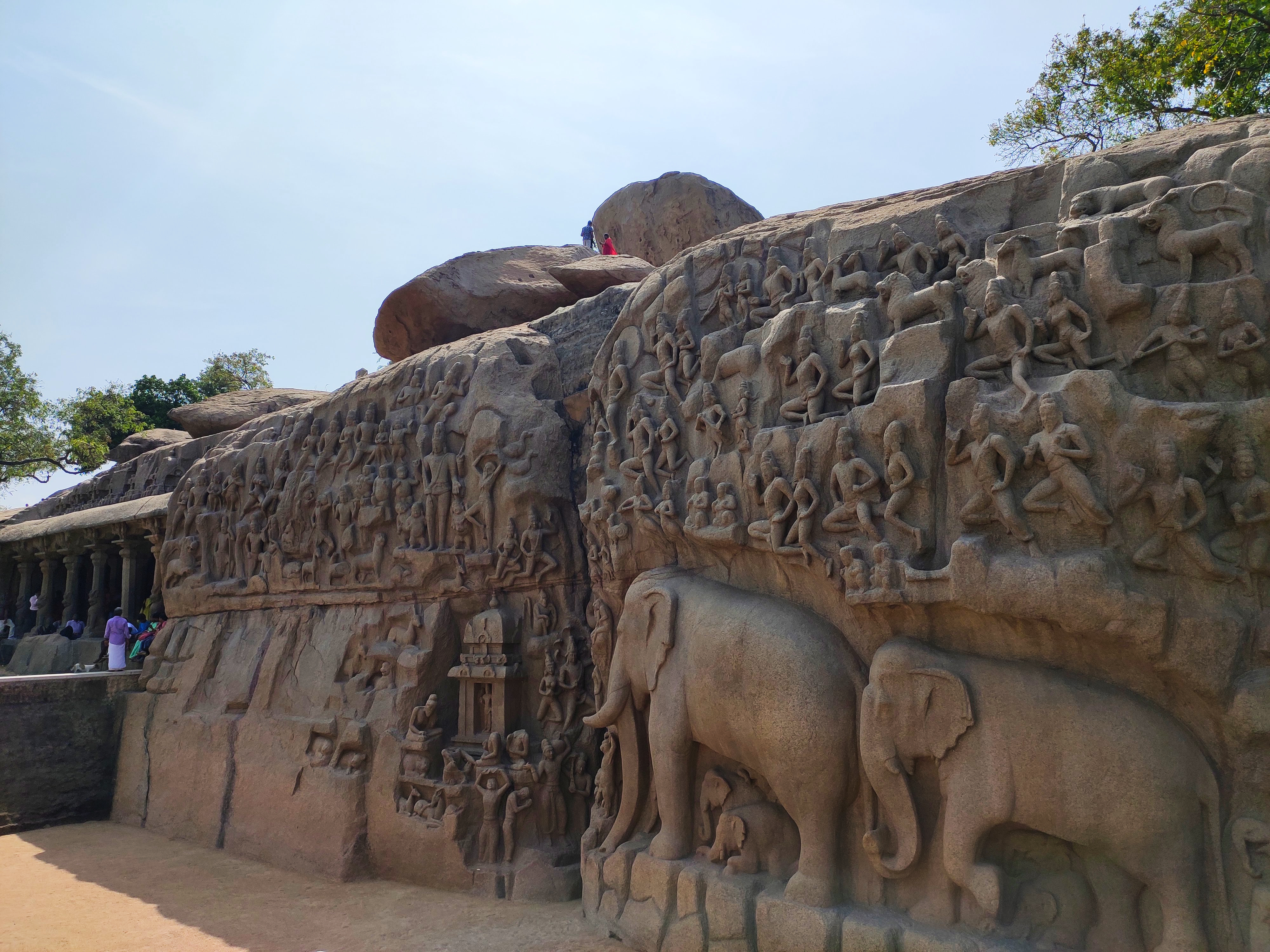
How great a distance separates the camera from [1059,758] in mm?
4422

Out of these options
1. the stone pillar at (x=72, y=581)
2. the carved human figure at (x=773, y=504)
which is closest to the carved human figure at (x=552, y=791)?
the carved human figure at (x=773, y=504)

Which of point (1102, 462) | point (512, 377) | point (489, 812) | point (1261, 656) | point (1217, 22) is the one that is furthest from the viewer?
Result: point (1217, 22)

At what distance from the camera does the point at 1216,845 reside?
4.26 meters

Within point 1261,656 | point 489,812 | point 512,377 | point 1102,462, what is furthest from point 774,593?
point 512,377

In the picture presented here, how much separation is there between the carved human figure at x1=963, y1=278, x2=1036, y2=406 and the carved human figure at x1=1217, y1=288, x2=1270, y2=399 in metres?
0.88

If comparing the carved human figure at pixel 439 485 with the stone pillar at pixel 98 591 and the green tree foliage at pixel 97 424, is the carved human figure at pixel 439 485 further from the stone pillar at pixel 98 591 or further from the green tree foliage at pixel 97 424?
the green tree foliage at pixel 97 424

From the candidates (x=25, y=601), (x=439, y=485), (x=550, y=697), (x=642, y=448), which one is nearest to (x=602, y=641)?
(x=550, y=697)

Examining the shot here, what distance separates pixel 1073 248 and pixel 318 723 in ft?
25.8

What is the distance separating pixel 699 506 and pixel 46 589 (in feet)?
54.3

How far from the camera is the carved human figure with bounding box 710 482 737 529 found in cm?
598

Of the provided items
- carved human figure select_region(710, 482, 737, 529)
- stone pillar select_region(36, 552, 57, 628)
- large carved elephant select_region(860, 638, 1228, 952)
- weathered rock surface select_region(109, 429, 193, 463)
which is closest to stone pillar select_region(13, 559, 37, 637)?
stone pillar select_region(36, 552, 57, 628)

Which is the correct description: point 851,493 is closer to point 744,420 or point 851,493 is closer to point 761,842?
point 744,420

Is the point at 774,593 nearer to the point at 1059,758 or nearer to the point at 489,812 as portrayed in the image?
the point at 1059,758

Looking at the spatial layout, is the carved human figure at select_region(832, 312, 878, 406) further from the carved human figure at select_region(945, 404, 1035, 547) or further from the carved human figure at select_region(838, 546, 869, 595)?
the carved human figure at select_region(838, 546, 869, 595)
